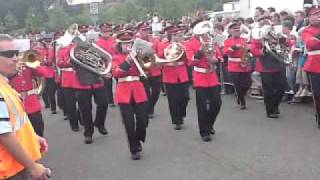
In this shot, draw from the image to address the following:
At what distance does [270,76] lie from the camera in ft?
30.9

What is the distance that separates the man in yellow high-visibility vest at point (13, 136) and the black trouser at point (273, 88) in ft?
21.3

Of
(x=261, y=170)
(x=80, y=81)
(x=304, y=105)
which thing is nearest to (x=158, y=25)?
(x=304, y=105)

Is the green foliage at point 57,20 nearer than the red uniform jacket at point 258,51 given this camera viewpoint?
No

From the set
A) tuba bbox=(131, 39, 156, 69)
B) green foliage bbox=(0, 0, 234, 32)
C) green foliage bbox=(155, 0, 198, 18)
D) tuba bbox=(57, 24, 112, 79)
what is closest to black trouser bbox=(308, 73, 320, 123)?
tuba bbox=(131, 39, 156, 69)

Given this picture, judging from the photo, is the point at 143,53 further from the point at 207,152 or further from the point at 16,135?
the point at 16,135

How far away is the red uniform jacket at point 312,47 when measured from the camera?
7.90m

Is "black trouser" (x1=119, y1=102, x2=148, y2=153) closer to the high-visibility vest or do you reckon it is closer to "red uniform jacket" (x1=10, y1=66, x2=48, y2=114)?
"red uniform jacket" (x1=10, y1=66, x2=48, y2=114)

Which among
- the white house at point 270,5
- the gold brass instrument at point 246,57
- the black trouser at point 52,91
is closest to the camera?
the gold brass instrument at point 246,57

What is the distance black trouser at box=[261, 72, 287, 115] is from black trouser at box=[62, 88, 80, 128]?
3.32 metres

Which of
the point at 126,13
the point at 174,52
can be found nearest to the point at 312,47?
the point at 174,52

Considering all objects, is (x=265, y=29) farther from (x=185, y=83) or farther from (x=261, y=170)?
(x=261, y=170)

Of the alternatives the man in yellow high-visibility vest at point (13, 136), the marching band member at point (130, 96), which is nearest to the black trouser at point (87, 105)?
the marching band member at point (130, 96)

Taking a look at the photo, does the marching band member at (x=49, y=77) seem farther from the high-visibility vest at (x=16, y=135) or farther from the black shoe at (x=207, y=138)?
the high-visibility vest at (x=16, y=135)

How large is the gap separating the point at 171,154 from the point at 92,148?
147cm
